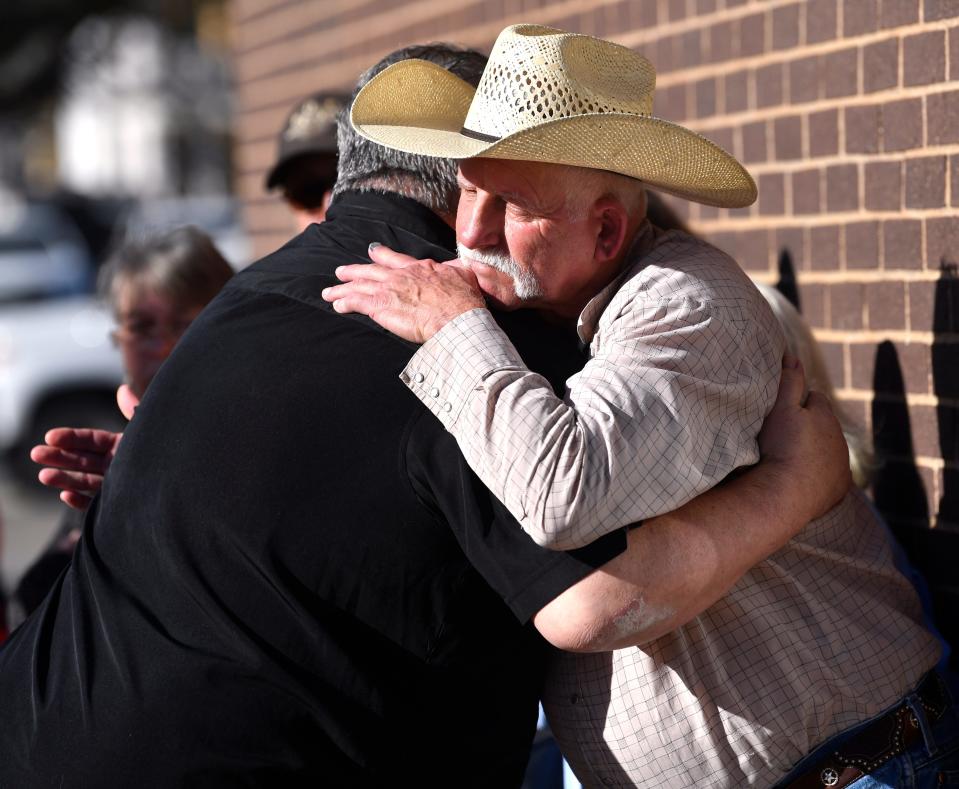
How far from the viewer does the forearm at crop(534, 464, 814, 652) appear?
1930 mm

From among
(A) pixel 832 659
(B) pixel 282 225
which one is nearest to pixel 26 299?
(B) pixel 282 225

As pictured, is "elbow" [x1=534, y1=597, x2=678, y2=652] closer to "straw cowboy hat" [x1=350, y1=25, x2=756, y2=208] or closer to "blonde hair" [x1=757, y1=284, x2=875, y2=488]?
"straw cowboy hat" [x1=350, y1=25, x2=756, y2=208]

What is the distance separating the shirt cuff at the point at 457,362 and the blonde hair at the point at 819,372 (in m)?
1.11

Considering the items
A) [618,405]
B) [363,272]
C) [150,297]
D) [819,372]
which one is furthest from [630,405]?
[150,297]

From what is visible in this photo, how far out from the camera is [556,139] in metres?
2.07

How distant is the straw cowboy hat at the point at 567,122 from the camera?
2084mm

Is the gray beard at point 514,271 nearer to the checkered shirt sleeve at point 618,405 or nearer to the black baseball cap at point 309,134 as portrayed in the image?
the checkered shirt sleeve at point 618,405

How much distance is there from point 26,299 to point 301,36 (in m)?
5.81

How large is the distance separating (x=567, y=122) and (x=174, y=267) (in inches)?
79.5

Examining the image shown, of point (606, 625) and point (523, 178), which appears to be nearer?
point (606, 625)

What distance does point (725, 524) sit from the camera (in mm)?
2033

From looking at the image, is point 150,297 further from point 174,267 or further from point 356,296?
point 356,296

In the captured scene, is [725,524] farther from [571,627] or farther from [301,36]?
[301,36]

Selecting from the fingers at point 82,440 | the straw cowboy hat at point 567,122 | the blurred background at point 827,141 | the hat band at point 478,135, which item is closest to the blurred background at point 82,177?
the fingers at point 82,440
